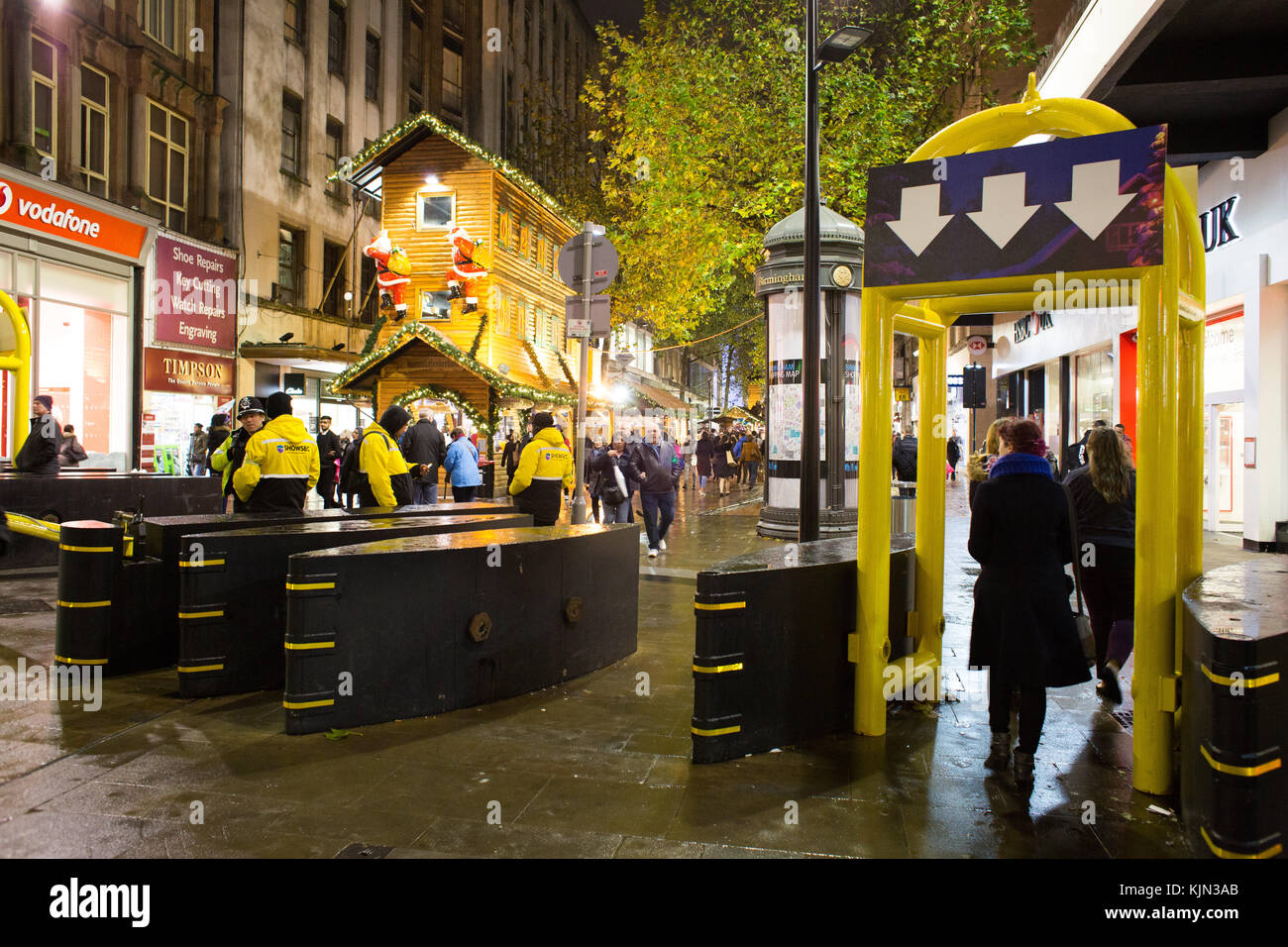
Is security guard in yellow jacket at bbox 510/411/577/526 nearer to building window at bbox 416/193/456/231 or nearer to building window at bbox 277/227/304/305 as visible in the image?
building window at bbox 416/193/456/231

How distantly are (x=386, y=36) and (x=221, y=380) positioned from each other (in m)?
14.1

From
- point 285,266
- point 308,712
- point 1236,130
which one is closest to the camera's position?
point 308,712

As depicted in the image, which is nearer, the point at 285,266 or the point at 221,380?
the point at 221,380

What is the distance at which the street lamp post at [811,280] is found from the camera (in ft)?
27.4

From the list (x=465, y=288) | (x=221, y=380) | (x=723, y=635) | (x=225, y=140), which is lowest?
(x=723, y=635)

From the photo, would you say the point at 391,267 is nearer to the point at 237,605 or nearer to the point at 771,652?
the point at 237,605

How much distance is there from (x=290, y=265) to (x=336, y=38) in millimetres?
7572

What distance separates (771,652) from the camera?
4934mm

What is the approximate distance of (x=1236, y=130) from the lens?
41.1 ft

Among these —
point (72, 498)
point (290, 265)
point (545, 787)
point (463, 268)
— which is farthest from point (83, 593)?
point (290, 265)

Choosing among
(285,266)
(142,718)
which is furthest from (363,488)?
(285,266)

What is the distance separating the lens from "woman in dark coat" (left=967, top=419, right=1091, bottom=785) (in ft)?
14.9
